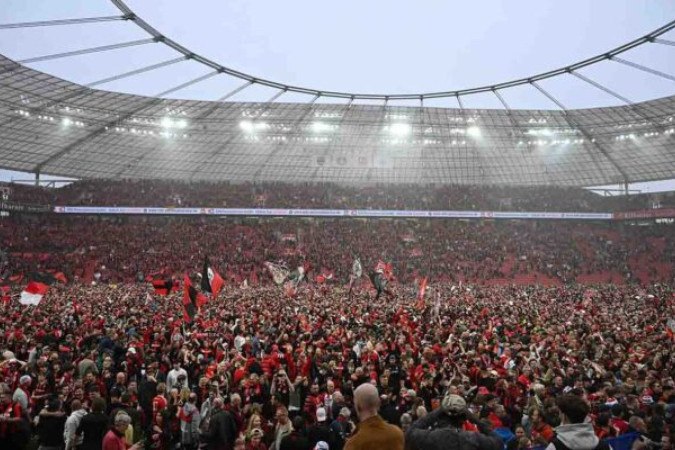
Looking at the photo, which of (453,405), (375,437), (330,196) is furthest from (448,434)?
(330,196)

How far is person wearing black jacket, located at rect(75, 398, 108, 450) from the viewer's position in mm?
5602

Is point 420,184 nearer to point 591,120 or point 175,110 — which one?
point 591,120

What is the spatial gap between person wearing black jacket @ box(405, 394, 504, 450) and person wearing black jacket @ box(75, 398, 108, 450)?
13.8 feet

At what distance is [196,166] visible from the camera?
5197 cm

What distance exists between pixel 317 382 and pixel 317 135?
4059cm

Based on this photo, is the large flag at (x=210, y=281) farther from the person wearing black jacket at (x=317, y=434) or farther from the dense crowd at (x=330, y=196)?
the dense crowd at (x=330, y=196)

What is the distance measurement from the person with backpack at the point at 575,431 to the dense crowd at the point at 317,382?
0.04 feet

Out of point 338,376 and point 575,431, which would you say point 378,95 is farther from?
point 575,431

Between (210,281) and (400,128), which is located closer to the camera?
(210,281)

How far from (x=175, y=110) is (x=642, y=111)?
39.0 meters

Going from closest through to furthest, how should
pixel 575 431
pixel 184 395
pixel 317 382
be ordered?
pixel 575 431
pixel 184 395
pixel 317 382

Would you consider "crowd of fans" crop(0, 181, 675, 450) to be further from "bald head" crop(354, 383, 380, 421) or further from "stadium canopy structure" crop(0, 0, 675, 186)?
"stadium canopy structure" crop(0, 0, 675, 186)

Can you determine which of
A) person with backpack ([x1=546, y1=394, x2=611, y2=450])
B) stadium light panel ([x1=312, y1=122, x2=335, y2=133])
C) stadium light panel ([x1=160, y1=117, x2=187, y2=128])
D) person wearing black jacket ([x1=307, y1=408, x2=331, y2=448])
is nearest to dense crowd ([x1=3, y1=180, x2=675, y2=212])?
stadium light panel ([x1=312, y1=122, x2=335, y2=133])

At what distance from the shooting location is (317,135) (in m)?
47.2
